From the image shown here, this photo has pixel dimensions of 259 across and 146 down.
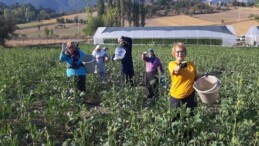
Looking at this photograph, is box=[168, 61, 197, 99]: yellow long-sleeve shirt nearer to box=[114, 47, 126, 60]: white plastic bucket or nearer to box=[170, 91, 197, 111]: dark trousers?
box=[170, 91, 197, 111]: dark trousers

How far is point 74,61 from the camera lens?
830 centimetres

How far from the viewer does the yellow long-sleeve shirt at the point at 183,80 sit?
214 inches

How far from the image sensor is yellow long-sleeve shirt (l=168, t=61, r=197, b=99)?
542cm

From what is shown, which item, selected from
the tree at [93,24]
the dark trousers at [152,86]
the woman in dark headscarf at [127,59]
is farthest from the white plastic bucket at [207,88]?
the tree at [93,24]

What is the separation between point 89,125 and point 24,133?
3.94ft

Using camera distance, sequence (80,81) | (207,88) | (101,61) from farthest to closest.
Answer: (101,61)
(80,81)
(207,88)

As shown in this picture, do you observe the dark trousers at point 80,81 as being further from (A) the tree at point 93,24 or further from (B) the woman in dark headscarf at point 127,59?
(A) the tree at point 93,24

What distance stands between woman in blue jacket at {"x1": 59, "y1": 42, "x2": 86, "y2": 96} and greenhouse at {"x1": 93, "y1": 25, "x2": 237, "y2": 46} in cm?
3563

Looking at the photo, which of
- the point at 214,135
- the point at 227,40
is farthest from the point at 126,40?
the point at 227,40

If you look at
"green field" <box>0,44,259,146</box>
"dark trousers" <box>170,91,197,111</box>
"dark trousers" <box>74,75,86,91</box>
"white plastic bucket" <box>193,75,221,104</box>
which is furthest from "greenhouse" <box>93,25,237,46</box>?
"dark trousers" <box>170,91,197,111</box>

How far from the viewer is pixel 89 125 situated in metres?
5.52

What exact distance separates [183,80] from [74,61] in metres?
3.43

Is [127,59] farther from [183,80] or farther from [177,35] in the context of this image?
[177,35]

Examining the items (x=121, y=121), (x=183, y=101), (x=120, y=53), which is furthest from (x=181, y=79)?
(x=120, y=53)
